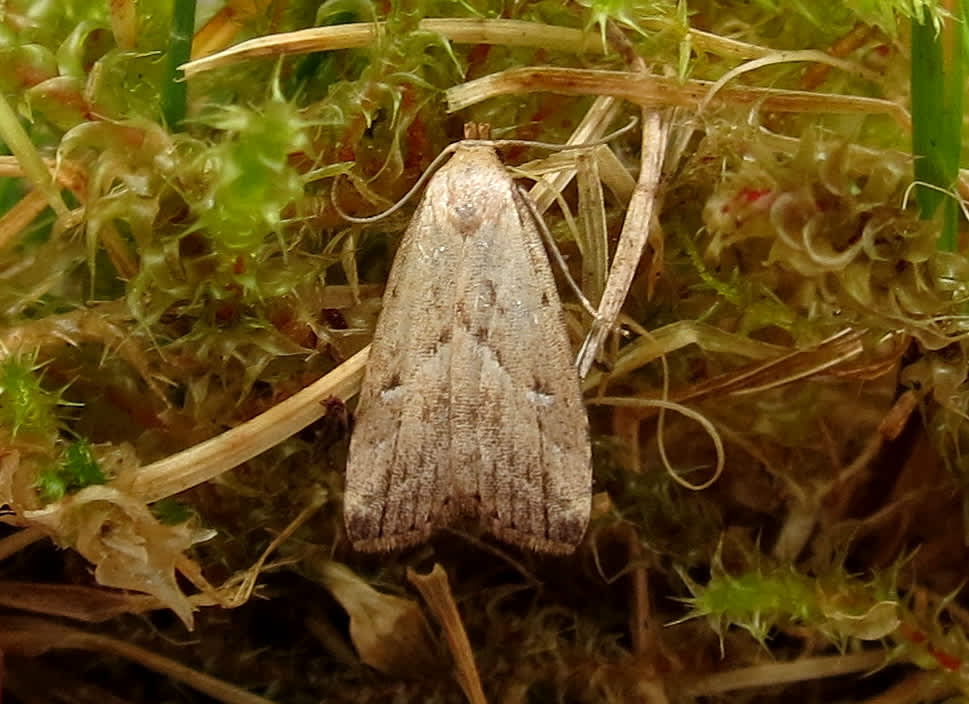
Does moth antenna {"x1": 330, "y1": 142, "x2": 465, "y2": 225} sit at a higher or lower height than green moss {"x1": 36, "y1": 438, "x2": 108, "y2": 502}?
higher

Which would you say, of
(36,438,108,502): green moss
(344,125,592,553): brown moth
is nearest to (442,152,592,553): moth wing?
(344,125,592,553): brown moth

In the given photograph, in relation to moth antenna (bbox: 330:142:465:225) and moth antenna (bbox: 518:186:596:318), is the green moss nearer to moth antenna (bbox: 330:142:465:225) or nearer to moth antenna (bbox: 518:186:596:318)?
moth antenna (bbox: 330:142:465:225)

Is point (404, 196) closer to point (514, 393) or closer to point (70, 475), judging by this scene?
point (514, 393)

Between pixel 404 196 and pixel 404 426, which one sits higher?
pixel 404 196

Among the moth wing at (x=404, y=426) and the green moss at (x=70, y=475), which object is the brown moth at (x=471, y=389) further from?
the green moss at (x=70, y=475)

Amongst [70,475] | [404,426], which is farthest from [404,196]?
[70,475]

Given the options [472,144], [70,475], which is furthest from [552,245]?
[70,475]

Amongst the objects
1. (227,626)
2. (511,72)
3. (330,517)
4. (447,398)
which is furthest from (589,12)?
(227,626)

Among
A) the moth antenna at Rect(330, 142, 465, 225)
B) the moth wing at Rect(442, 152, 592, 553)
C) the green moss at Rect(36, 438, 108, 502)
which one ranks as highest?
the moth antenna at Rect(330, 142, 465, 225)
